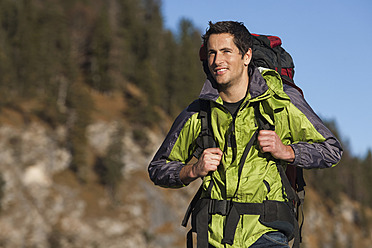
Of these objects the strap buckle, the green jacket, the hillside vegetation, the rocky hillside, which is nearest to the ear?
the green jacket

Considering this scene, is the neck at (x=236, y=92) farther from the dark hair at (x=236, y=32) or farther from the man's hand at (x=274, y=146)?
the man's hand at (x=274, y=146)

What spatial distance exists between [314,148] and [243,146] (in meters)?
0.57

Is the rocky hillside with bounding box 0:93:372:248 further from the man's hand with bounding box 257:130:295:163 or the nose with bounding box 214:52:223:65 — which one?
the man's hand with bounding box 257:130:295:163

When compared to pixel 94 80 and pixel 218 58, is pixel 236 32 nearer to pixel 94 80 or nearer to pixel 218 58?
pixel 218 58

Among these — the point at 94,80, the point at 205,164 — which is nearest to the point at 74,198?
the point at 94,80

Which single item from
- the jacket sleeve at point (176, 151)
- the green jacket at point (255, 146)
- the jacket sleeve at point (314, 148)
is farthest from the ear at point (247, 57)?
the jacket sleeve at point (176, 151)

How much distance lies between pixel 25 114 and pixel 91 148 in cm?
1050

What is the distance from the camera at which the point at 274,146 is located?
3938 millimetres

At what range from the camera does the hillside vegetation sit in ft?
234

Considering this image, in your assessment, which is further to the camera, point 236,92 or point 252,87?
point 236,92

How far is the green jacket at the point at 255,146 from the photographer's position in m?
4.04

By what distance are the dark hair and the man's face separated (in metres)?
0.03

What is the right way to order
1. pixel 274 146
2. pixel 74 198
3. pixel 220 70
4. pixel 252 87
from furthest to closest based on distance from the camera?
pixel 74 198, pixel 220 70, pixel 252 87, pixel 274 146

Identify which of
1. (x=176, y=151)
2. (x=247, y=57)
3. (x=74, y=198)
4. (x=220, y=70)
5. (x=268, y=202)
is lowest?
(x=268, y=202)
